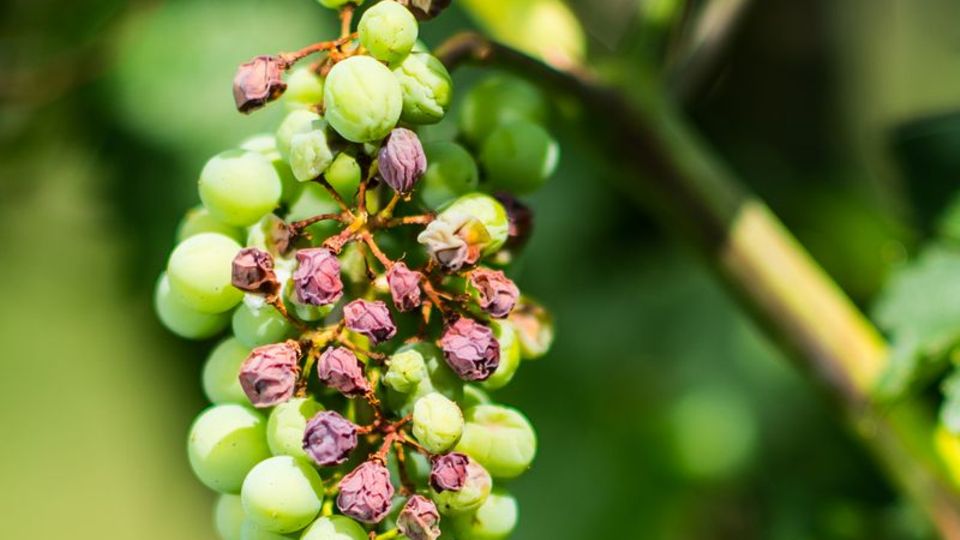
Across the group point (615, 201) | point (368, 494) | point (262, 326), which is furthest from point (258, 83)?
point (615, 201)

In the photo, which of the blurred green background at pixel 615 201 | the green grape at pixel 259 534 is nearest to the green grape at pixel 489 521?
the green grape at pixel 259 534

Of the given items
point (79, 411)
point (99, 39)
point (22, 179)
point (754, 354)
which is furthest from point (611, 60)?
point (79, 411)

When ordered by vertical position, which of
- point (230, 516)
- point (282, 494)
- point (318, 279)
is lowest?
point (230, 516)

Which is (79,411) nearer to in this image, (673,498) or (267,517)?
(673,498)

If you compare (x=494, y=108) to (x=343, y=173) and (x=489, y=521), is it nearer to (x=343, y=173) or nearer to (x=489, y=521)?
(x=343, y=173)

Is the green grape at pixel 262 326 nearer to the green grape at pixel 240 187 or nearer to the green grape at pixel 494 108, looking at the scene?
the green grape at pixel 240 187
